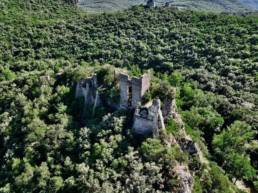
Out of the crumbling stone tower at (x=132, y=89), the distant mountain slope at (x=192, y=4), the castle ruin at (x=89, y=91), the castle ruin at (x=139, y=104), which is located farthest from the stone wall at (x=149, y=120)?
the distant mountain slope at (x=192, y=4)

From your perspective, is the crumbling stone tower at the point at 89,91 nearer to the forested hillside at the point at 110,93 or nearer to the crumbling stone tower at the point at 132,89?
the forested hillside at the point at 110,93

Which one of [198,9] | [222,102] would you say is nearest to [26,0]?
[198,9]

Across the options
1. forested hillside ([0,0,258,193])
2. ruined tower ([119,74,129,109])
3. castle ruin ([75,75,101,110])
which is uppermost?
ruined tower ([119,74,129,109])

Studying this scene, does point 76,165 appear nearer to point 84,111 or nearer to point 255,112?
point 84,111

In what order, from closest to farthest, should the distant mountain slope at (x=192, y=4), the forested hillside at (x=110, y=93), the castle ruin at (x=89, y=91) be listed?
the forested hillside at (x=110, y=93), the castle ruin at (x=89, y=91), the distant mountain slope at (x=192, y=4)

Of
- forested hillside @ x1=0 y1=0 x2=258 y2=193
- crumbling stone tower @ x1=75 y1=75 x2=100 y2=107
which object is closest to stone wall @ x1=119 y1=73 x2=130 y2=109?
forested hillside @ x1=0 y1=0 x2=258 y2=193

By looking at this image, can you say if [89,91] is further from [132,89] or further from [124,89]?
[132,89]

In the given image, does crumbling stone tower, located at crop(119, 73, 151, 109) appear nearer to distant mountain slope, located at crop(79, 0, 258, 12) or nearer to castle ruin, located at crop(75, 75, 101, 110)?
castle ruin, located at crop(75, 75, 101, 110)

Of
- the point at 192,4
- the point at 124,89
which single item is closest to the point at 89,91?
the point at 124,89
